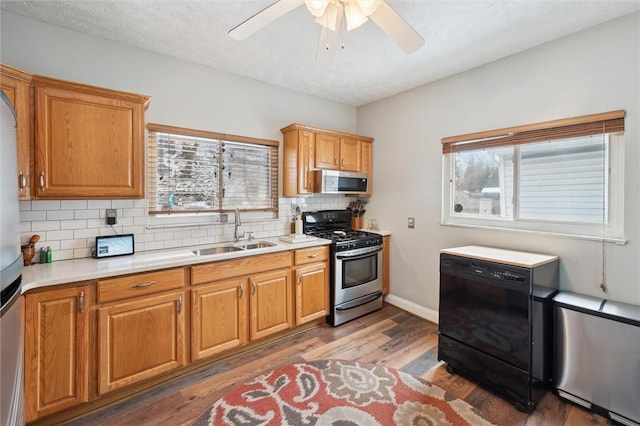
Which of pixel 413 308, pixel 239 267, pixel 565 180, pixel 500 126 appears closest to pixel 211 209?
pixel 239 267

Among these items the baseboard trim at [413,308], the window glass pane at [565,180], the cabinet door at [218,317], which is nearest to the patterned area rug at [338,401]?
the cabinet door at [218,317]

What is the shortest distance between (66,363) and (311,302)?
1.96 m

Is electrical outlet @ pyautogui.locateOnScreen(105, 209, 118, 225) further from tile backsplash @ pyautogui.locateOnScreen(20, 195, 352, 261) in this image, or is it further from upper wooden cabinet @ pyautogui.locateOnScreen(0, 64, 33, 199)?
upper wooden cabinet @ pyautogui.locateOnScreen(0, 64, 33, 199)

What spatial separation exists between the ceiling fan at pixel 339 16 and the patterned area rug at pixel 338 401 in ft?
7.80

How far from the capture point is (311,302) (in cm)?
305

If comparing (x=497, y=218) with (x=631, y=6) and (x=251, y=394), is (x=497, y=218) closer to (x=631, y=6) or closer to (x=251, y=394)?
(x=631, y=6)

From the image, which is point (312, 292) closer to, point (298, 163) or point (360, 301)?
point (360, 301)

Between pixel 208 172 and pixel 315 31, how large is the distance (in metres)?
1.67

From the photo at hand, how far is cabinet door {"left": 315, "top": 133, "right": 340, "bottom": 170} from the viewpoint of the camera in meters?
3.46

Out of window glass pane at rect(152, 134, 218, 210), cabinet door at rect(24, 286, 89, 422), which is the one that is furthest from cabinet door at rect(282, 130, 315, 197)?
cabinet door at rect(24, 286, 89, 422)

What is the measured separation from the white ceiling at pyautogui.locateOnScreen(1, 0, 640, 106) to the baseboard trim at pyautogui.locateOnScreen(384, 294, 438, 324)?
2.63 metres

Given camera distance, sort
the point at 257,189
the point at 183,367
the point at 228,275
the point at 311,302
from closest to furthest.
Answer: the point at 183,367 → the point at 228,275 → the point at 311,302 → the point at 257,189

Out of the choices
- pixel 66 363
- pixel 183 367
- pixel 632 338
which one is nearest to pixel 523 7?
pixel 632 338

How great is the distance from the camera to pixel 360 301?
3.38m
